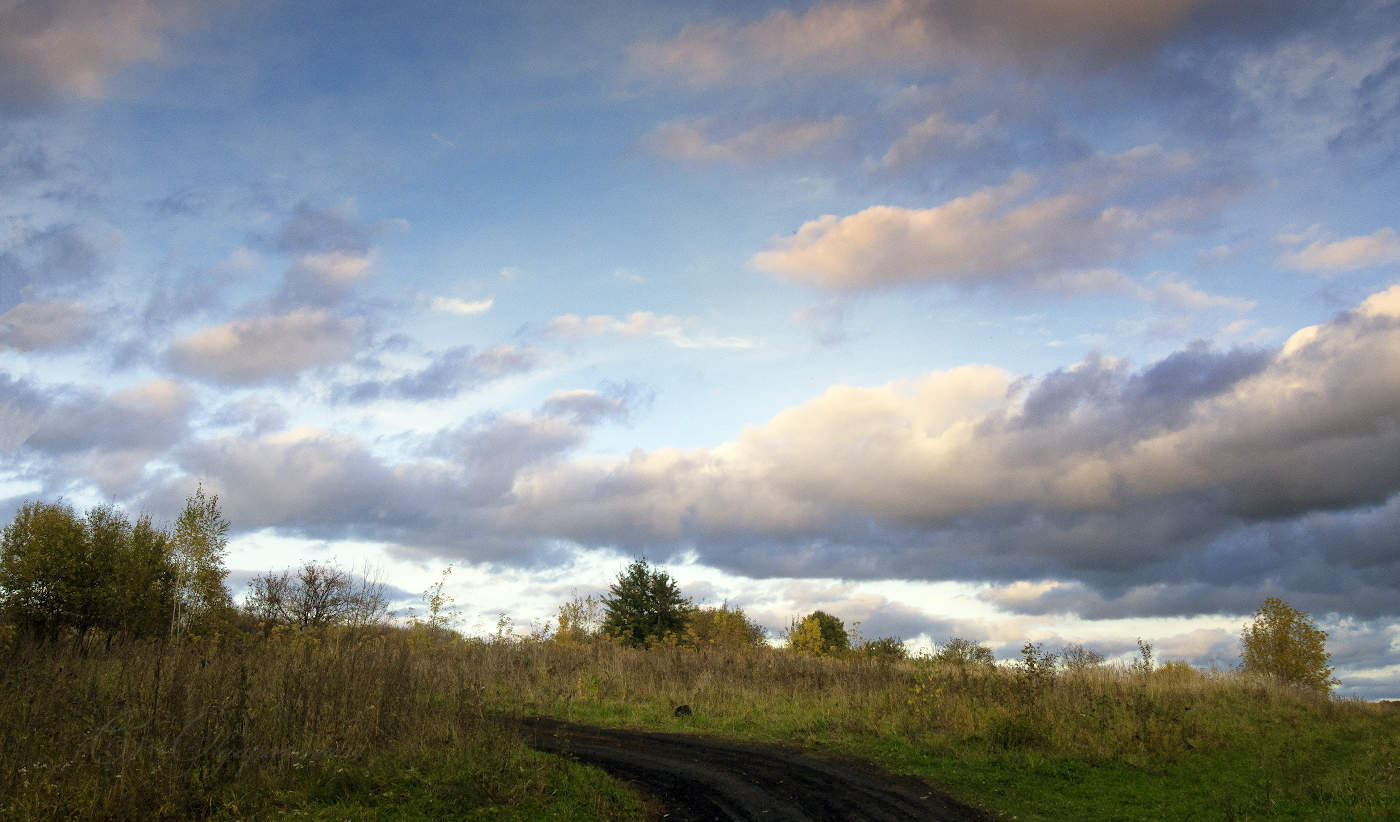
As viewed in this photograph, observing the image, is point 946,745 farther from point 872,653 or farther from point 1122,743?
point 872,653

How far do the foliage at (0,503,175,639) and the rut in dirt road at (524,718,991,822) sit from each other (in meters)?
33.0

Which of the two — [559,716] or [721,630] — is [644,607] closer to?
[721,630]

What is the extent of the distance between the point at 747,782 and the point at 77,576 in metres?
41.5

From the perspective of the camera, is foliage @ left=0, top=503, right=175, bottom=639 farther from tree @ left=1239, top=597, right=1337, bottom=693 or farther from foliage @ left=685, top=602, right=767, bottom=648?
tree @ left=1239, top=597, right=1337, bottom=693

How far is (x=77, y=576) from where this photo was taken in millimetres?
39969

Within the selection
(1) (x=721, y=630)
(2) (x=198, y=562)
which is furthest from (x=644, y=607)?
(2) (x=198, y=562)

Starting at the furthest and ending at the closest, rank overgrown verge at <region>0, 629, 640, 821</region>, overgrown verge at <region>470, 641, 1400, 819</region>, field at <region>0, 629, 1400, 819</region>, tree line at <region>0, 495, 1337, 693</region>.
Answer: tree line at <region>0, 495, 1337, 693</region> < overgrown verge at <region>470, 641, 1400, 819</region> < field at <region>0, 629, 1400, 819</region> < overgrown verge at <region>0, 629, 640, 821</region>

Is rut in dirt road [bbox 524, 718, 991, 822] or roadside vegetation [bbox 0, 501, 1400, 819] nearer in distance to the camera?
roadside vegetation [bbox 0, 501, 1400, 819]

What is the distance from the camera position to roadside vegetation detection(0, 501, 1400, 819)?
1107 cm

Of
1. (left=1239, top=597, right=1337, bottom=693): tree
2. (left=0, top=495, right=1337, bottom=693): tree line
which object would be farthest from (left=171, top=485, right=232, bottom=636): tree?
(left=1239, top=597, right=1337, bottom=693): tree

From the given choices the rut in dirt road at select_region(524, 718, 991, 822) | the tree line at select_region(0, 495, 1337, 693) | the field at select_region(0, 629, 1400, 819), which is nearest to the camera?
the field at select_region(0, 629, 1400, 819)

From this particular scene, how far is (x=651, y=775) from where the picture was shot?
1470cm

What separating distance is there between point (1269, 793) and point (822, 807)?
911cm

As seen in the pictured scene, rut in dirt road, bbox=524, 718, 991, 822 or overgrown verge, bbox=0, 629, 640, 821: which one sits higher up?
overgrown verge, bbox=0, 629, 640, 821
